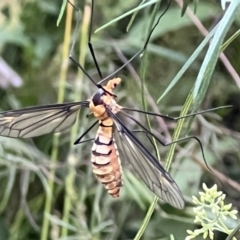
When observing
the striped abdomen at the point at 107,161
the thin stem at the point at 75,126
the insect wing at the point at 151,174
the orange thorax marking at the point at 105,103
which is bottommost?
the insect wing at the point at 151,174

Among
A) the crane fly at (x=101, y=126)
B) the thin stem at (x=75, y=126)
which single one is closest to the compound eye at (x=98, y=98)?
the crane fly at (x=101, y=126)

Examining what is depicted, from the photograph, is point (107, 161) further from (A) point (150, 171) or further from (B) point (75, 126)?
(B) point (75, 126)

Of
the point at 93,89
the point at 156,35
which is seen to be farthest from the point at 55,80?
the point at 156,35

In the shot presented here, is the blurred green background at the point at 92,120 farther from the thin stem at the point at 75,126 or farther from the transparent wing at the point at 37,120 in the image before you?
the transparent wing at the point at 37,120

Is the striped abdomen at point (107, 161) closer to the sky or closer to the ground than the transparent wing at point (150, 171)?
closer to the sky

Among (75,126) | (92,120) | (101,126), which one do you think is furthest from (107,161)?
(92,120)

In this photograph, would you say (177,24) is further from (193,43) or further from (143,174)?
(143,174)

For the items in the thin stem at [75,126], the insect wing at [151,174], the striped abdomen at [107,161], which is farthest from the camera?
the thin stem at [75,126]
